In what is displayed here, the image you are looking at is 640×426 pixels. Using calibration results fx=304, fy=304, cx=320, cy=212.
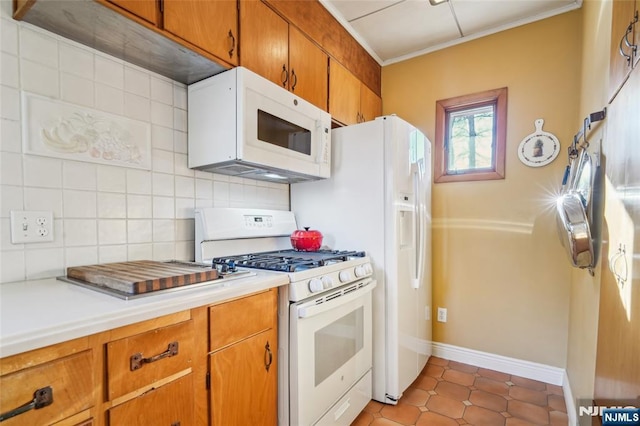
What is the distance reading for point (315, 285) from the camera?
4.56 feet

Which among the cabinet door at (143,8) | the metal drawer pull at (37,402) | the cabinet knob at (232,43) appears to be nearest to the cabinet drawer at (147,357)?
the metal drawer pull at (37,402)

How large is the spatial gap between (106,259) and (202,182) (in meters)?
0.60

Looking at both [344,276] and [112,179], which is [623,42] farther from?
[112,179]

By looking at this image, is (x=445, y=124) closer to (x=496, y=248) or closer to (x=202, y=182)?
(x=496, y=248)

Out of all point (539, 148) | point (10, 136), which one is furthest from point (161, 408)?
point (539, 148)

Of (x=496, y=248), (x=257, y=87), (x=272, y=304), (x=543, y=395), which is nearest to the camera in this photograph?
(x=272, y=304)

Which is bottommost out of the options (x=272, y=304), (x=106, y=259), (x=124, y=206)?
(x=272, y=304)

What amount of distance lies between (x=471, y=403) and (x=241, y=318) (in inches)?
66.8

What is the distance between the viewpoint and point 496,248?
240cm

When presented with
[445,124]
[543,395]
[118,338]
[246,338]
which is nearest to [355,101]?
[445,124]

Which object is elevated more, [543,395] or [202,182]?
[202,182]

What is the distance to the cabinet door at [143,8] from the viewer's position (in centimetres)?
106

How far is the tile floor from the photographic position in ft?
5.82

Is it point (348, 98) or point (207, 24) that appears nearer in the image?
point (207, 24)
